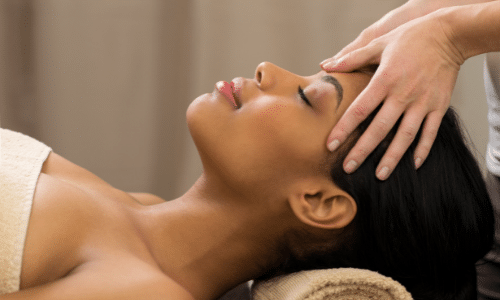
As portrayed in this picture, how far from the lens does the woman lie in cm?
104

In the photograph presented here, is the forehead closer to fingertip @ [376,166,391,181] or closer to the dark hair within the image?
the dark hair

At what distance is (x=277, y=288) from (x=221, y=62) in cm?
137

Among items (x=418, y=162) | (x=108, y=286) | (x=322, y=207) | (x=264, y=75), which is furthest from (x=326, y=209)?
(x=108, y=286)

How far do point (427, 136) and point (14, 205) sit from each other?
87 cm

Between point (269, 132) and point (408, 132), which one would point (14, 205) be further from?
point (408, 132)

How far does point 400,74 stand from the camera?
39.8 inches

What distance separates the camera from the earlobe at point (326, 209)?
42.3 inches

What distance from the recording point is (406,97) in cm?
101

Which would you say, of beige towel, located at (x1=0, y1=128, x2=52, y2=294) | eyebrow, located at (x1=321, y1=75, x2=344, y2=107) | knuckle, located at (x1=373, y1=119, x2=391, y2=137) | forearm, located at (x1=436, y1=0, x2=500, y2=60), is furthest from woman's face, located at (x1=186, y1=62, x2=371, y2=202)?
beige towel, located at (x1=0, y1=128, x2=52, y2=294)

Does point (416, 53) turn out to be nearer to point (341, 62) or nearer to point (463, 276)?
point (341, 62)

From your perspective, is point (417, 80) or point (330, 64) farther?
point (330, 64)

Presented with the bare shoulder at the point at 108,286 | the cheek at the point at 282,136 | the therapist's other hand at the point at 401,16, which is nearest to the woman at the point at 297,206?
the cheek at the point at 282,136

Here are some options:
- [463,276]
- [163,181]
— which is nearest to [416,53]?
[463,276]

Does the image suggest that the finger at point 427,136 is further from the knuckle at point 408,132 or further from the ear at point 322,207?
the ear at point 322,207
